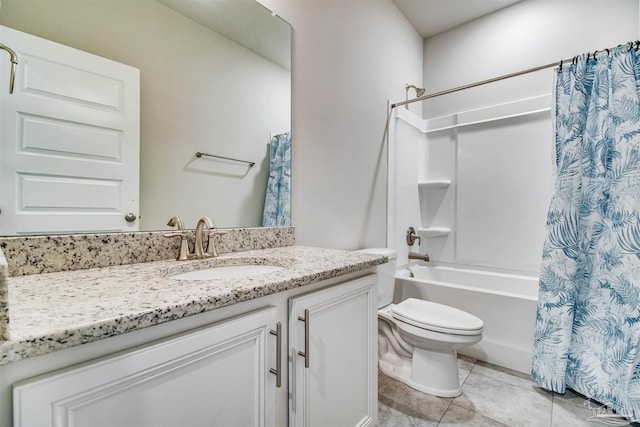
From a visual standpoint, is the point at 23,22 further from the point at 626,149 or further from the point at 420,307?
the point at 626,149

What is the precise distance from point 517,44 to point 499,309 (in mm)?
2166

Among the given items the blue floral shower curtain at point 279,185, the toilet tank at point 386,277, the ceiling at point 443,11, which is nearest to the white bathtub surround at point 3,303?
the blue floral shower curtain at point 279,185

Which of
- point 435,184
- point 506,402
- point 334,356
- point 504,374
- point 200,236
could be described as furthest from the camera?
point 435,184

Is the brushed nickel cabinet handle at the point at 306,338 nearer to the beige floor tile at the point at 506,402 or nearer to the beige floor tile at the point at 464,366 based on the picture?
the beige floor tile at the point at 506,402

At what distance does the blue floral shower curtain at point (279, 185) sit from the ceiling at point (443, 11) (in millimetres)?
1819

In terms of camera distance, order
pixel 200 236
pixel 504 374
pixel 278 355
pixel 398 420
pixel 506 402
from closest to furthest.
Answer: pixel 278 355, pixel 200 236, pixel 398 420, pixel 506 402, pixel 504 374

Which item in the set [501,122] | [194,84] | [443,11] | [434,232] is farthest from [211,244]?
[443,11]

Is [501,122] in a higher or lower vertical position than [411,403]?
higher

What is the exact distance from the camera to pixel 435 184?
268cm

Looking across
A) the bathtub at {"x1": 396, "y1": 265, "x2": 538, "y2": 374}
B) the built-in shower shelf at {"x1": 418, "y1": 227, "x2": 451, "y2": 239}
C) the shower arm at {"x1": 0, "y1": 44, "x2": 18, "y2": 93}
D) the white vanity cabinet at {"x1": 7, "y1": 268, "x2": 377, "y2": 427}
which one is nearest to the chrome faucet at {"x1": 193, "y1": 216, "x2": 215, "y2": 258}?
the white vanity cabinet at {"x1": 7, "y1": 268, "x2": 377, "y2": 427}

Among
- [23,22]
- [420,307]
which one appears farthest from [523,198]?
[23,22]

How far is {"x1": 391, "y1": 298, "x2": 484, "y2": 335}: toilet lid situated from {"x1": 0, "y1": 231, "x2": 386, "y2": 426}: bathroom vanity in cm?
59

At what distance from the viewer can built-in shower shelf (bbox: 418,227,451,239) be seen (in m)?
2.68

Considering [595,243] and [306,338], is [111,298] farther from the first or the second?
[595,243]
